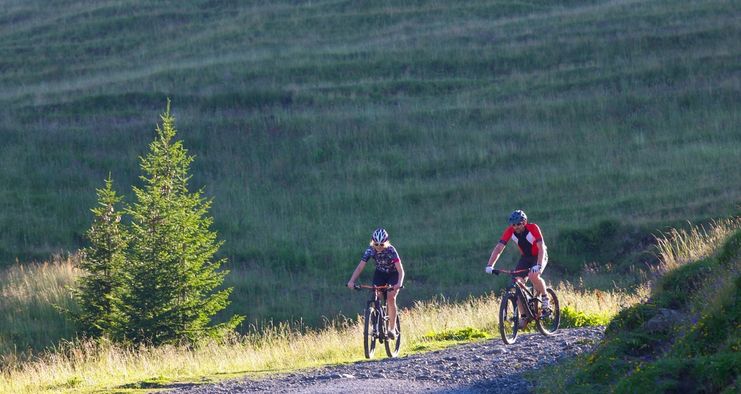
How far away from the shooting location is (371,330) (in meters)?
15.3

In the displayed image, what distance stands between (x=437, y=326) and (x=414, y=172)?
833 inches

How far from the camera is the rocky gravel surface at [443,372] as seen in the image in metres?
12.1

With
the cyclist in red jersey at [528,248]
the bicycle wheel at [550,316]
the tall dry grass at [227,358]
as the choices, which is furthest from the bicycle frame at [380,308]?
the bicycle wheel at [550,316]

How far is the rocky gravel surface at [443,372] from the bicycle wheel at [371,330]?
1.03 feet

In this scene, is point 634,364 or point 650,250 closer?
point 634,364

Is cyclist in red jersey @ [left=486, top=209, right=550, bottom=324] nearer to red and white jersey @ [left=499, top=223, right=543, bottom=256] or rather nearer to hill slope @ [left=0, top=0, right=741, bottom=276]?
red and white jersey @ [left=499, top=223, right=543, bottom=256]

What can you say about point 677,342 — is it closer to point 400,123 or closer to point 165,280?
point 165,280

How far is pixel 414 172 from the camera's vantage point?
39594mm

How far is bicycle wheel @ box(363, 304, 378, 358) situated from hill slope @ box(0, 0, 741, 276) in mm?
15221

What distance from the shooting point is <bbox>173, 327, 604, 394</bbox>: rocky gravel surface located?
12.1 meters

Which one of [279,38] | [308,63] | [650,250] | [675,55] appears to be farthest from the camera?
[279,38]


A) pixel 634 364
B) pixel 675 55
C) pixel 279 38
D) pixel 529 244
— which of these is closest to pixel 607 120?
pixel 675 55

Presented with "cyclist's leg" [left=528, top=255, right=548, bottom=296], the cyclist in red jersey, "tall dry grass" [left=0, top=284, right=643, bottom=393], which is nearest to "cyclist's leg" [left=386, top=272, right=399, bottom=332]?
"tall dry grass" [left=0, top=284, right=643, bottom=393]

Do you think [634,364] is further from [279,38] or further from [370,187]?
[279,38]
